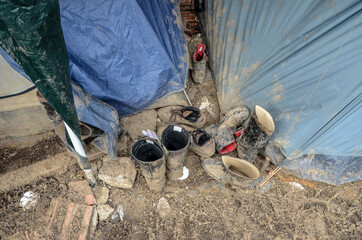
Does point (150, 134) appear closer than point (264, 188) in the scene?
No

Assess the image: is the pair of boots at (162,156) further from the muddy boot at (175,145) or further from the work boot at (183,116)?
the work boot at (183,116)

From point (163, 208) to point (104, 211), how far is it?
0.58m

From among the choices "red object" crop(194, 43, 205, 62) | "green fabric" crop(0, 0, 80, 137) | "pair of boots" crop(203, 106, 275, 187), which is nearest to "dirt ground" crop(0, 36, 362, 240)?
"pair of boots" crop(203, 106, 275, 187)

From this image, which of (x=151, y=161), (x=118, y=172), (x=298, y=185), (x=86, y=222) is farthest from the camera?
Answer: (x=298, y=185)

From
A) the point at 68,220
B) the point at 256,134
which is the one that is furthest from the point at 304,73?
the point at 68,220

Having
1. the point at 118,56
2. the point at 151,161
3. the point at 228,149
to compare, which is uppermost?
the point at 118,56

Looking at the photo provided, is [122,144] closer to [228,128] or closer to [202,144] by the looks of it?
[202,144]

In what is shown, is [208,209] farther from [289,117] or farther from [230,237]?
[289,117]

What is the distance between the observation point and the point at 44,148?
2.71 meters

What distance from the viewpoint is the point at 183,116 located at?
9.56 feet

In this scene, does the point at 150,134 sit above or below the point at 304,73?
below

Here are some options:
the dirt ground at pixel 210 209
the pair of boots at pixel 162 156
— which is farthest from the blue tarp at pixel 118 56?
the dirt ground at pixel 210 209

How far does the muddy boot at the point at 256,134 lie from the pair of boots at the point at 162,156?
698 millimetres

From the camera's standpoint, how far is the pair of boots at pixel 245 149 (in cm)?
233
